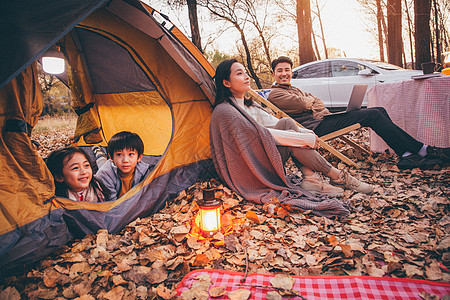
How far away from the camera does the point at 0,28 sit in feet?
4.96

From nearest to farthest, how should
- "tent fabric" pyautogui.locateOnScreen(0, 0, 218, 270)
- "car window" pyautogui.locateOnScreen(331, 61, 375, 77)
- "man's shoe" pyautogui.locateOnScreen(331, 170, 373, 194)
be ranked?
"tent fabric" pyautogui.locateOnScreen(0, 0, 218, 270) < "man's shoe" pyautogui.locateOnScreen(331, 170, 373, 194) < "car window" pyautogui.locateOnScreen(331, 61, 375, 77)

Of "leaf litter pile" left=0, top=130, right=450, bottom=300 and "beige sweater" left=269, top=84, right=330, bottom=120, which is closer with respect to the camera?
"leaf litter pile" left=0, top=130, right=450, bottom=300

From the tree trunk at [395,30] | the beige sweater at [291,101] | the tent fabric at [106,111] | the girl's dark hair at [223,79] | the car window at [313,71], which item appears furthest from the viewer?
the tree trunk at [395,30]

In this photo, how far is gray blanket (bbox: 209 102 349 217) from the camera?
2617 millimetres

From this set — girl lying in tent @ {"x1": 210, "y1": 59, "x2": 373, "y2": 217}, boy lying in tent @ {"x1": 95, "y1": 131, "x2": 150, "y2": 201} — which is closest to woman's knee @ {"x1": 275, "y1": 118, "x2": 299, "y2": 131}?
girl lying in tent @ {"x1": 210, "y1": 59, "x2": 373, "y2": 217}

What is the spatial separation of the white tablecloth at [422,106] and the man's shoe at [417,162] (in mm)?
283

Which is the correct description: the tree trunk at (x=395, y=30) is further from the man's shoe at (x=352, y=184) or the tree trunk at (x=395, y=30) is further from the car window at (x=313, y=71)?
the man's shoe at (x=352, y=184)

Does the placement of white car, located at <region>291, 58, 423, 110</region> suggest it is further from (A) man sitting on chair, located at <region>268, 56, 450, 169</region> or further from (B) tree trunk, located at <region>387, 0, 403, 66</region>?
(B) tree trunk, located at <region>387, 0, 403, 66</region>

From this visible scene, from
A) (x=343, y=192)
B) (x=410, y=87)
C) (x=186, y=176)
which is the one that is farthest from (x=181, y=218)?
(x=410, y=87)

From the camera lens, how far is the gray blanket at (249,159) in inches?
103

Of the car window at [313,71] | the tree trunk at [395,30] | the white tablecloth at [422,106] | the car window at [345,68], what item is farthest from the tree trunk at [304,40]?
the white tablecloth at [422,106]

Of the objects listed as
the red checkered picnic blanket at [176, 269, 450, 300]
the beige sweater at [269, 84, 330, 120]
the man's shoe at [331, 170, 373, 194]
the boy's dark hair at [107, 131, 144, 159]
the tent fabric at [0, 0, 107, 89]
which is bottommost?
the red checkered picnic blanket at [176, 269, 450, 300]

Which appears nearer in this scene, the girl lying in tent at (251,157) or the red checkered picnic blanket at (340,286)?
the red checkered picnic blanket at (340,286)

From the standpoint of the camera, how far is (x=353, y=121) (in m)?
3.50
